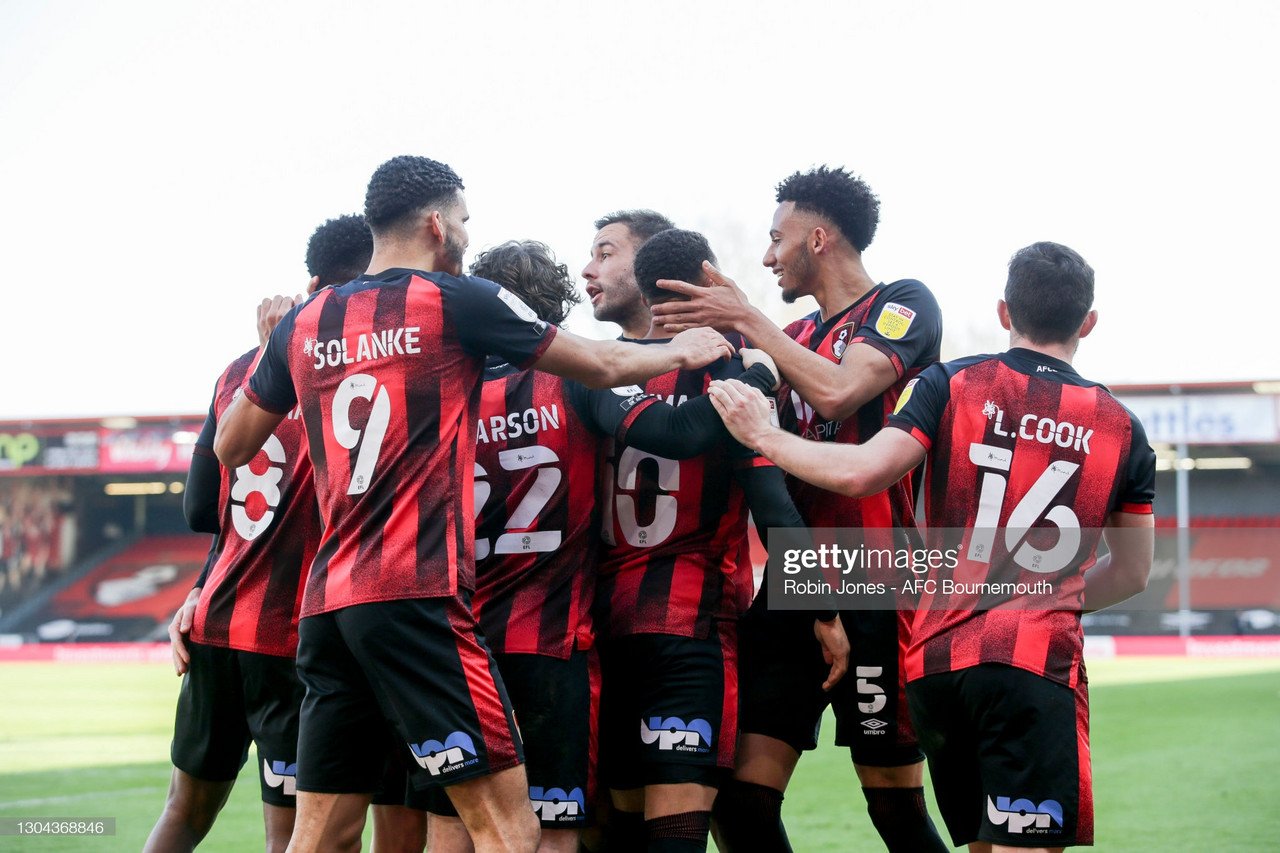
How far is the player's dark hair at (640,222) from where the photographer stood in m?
5.15

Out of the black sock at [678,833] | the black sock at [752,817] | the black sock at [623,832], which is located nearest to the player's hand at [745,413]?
the black sock at [678,833]

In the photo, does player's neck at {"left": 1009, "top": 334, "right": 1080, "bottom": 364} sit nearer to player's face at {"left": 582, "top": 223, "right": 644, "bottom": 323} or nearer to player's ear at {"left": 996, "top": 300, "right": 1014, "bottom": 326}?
player's ear at {"left": 996, "top": 300, "right": 1014, "bottom": 326}

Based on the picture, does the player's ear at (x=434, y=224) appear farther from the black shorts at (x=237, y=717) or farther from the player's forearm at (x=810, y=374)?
the black shorts at (x=237, y=717)

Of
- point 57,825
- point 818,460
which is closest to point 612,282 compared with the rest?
point 818,460

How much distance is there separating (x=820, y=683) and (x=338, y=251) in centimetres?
265

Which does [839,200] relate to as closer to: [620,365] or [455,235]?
[620,365]

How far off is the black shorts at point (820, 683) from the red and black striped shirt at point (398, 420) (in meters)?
1.46

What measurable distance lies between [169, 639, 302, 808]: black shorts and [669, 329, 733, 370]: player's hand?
1932mm

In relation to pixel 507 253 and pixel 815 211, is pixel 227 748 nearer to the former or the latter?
pixel 507 253

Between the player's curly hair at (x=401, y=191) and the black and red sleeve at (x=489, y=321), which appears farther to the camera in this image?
the player's curly hair at (x=401, y=191)

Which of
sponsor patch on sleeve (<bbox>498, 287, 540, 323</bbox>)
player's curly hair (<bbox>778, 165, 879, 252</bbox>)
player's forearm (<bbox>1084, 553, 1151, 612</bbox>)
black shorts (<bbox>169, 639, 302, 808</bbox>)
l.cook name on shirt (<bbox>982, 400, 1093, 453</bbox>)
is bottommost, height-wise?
Result: black shorts (<bbox>169, 639, 302, 808</bbox>)

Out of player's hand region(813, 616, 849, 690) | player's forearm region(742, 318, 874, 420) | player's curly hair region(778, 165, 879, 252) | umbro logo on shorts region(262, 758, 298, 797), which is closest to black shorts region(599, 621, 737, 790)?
player's hand region(813, 616, 849, 690)

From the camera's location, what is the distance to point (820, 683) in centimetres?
475

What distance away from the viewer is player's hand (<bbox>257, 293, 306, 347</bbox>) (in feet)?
14.9
